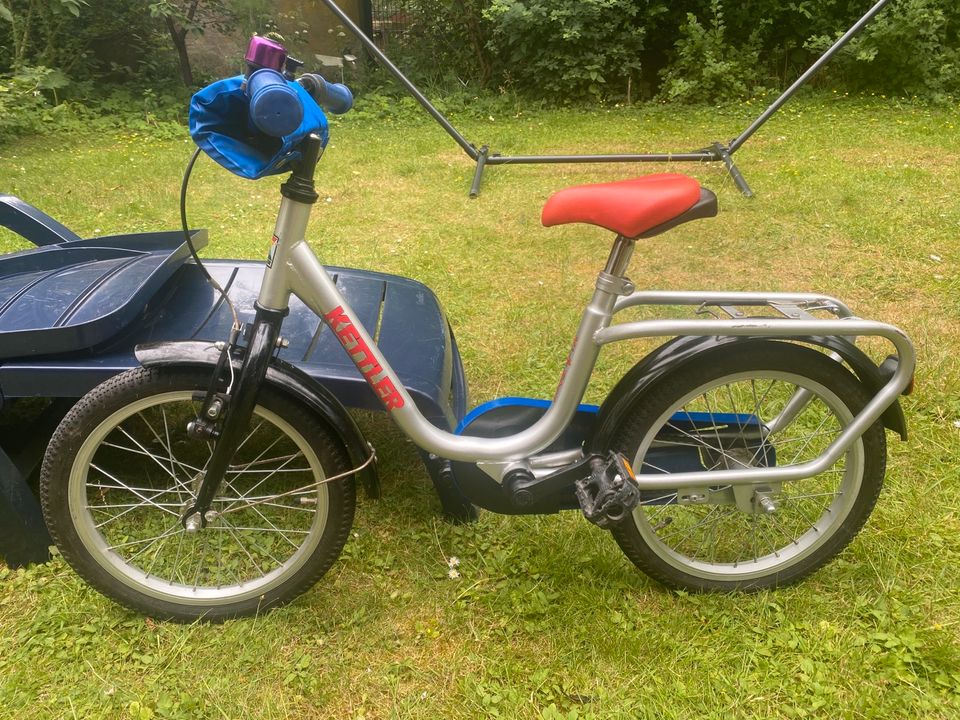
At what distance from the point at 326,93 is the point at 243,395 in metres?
0.70

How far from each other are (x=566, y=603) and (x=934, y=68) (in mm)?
8167

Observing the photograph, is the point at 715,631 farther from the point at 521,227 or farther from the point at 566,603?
the point at 521,227

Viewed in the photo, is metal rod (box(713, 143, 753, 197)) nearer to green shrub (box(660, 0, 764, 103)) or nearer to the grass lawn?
the grass lawn

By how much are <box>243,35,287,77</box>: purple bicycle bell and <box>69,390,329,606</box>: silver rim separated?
0.76 meters

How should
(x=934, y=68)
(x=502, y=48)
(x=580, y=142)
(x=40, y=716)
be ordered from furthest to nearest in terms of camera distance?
(x=502, y=48) → (x=934, y=68) → (x=580, y=142) → (x=40, y=716)

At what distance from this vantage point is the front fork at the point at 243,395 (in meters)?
1.57

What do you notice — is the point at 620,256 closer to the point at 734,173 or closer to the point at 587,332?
the point at 587,332

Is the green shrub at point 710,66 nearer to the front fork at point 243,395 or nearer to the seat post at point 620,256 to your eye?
the seat post at point 620,256

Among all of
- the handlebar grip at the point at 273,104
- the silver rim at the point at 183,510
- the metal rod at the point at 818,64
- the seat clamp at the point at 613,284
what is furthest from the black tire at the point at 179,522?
the metal rod at the point at 818,64

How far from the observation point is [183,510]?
177 cm

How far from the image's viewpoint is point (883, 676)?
5.44ft

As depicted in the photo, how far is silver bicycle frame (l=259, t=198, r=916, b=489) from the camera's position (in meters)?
1.54

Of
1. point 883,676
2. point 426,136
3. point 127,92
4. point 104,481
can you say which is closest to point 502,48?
point 426,136

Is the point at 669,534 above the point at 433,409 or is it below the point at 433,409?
below
